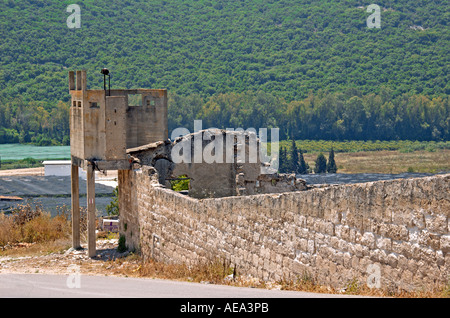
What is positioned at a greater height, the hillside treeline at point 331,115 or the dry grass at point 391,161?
the hillside treeline at point 331,115

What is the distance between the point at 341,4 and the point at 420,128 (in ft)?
104

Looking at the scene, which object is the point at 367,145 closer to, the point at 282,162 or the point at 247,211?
the point at 282,162

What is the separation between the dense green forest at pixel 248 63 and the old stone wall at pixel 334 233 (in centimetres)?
7454

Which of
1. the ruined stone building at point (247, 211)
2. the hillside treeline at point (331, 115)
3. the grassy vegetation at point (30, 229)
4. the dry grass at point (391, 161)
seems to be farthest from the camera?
the hillside treeline at point (331, 115)

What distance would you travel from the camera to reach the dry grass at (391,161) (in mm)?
64312

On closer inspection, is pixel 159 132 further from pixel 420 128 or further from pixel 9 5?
pixel 9 5

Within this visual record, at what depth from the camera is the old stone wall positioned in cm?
687

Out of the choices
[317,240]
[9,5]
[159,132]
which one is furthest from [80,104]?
[9,5]

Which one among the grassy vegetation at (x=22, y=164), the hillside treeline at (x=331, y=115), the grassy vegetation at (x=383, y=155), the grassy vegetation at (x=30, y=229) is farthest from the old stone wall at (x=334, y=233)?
the hillside treeline at (x=331, y=115)

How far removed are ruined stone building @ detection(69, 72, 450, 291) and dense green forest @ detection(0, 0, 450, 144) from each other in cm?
6719
